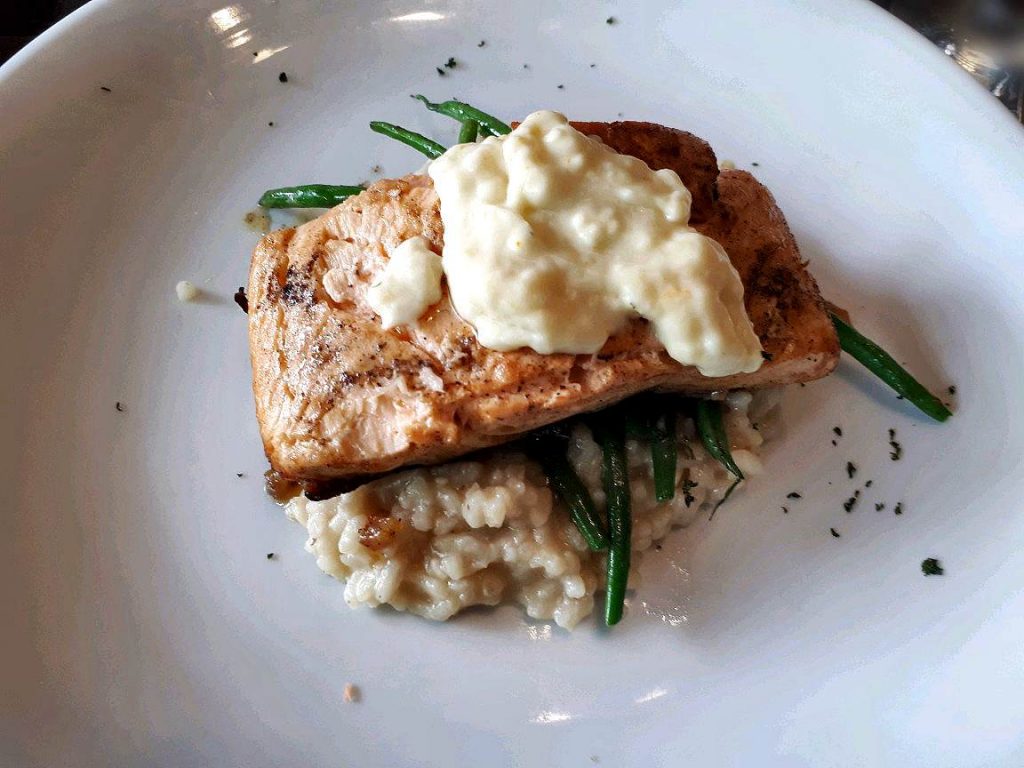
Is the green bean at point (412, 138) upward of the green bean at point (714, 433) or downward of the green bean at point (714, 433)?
upward

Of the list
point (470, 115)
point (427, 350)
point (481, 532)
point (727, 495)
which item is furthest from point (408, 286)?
Answer: point (727, 495)

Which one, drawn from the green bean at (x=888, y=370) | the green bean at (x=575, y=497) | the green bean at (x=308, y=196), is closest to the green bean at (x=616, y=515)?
the green bean at (x=575, y=497)

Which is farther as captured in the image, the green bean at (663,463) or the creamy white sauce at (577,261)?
the green bean at (663,463)

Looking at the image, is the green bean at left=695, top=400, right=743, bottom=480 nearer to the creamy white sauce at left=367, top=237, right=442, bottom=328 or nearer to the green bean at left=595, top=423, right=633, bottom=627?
the green bean at left=595, top=423, right=633, bottom=627

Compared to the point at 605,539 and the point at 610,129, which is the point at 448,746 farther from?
the point at 610,129

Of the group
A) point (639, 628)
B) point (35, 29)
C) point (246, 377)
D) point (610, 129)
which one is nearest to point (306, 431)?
point (246, 377)

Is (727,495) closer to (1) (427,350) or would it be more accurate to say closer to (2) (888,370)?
(2) (888,370)

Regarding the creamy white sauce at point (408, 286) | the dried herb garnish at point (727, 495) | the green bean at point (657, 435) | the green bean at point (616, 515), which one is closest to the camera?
the creamy white sauce at point (408, 286)

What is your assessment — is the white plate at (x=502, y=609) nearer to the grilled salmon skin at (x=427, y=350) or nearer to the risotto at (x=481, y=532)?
the risotto at (x=481, y=532)
